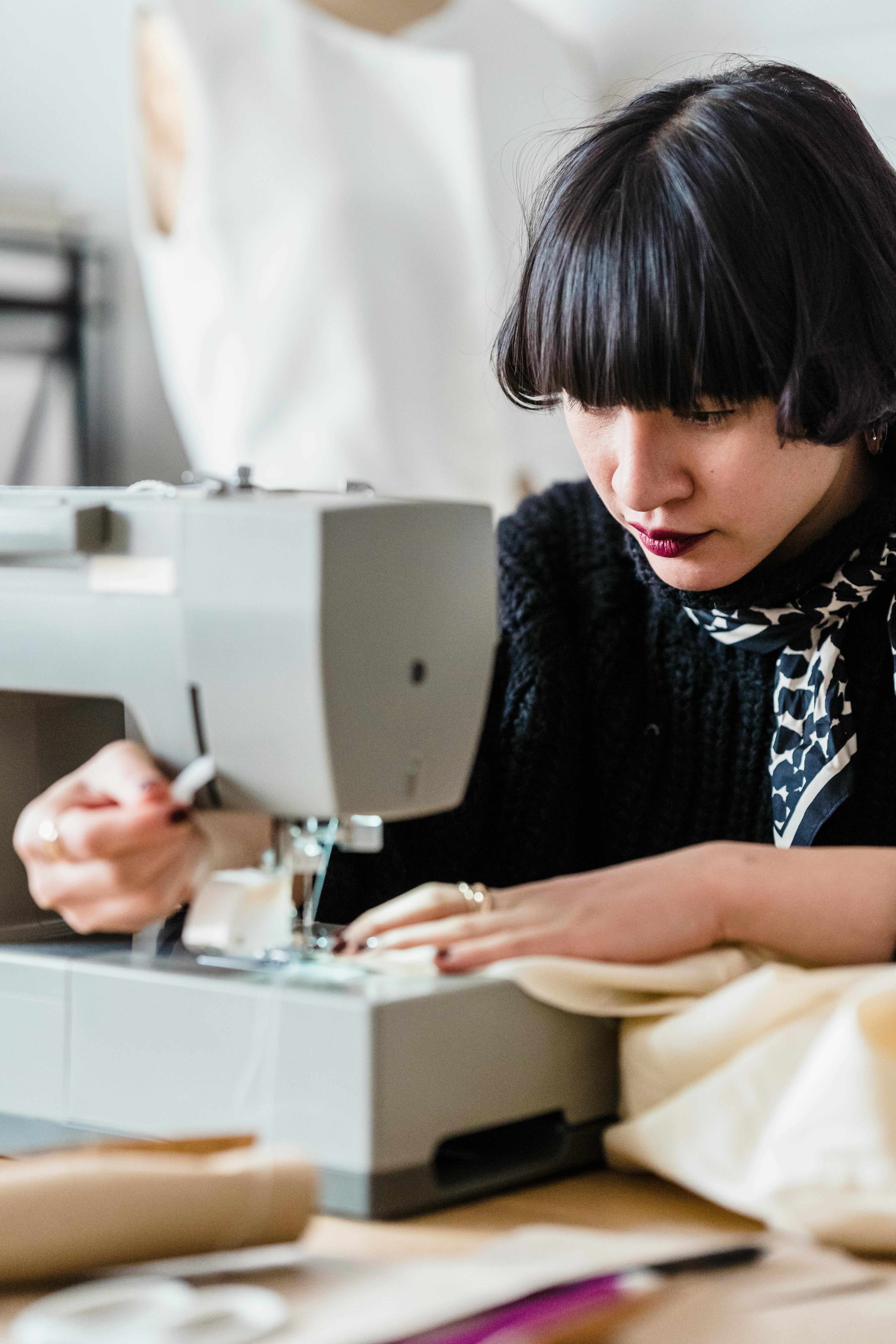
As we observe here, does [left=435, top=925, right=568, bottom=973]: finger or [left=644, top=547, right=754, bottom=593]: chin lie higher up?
[left=644, top=547, right=754, bottom=593]: chin

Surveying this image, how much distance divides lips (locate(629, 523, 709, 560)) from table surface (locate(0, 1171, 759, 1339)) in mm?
465

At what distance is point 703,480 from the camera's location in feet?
3.37

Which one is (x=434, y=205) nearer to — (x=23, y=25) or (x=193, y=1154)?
(x=23, y=25)

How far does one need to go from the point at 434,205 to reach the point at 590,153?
A: 0.97m

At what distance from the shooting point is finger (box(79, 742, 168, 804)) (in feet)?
2.57

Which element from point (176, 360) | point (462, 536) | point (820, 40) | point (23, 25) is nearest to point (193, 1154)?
point (462, 536)

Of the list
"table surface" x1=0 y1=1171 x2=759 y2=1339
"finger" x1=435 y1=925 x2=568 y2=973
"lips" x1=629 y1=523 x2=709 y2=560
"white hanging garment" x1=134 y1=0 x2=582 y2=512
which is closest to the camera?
"table surface" x1=0 y1=1171 x2=759 y2=1339

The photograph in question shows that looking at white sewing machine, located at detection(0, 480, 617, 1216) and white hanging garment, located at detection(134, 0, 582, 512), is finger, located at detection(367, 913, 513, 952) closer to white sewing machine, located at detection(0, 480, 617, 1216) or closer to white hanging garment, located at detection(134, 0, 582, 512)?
white sewing machine, located at detection(0, 480, 617, 1216)

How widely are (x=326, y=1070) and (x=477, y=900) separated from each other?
16cm

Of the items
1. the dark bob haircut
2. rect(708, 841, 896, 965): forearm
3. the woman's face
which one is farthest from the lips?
rect(708, 841, 896, 965): forearm

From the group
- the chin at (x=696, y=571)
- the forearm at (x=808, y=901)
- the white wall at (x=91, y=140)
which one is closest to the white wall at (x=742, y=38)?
the white wall at (x=91, y=140)

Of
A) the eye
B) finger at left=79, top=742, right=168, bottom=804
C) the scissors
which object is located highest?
the eye

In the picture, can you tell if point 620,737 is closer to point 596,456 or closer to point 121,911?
Result: point 596,456

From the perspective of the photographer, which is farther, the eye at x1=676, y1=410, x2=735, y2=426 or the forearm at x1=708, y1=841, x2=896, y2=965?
the eye at x1=676, y1=410, x2=735, y2=426
